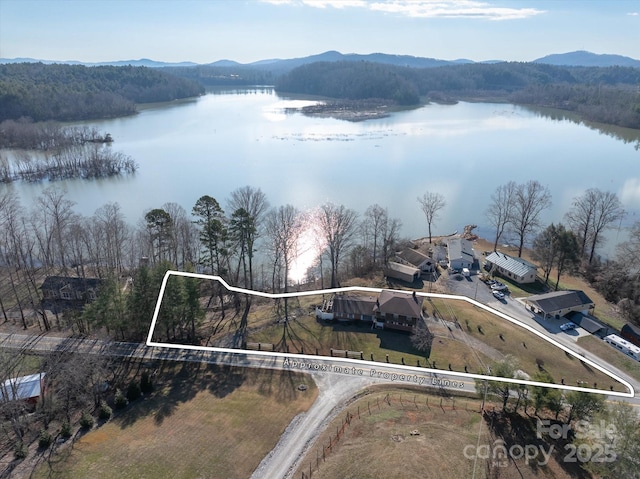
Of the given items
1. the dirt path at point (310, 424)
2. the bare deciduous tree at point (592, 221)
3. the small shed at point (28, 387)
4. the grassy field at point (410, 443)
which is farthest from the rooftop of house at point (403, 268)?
the small shed at point (28, 387)

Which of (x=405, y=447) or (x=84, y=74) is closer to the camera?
(x=405, y=447)

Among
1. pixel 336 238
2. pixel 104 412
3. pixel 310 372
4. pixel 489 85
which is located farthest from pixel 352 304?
pixel 489 85

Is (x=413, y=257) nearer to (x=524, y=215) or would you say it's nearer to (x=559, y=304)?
(x=559, y=304)

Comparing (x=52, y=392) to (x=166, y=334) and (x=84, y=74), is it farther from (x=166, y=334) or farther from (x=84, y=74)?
(x=84, y=74)

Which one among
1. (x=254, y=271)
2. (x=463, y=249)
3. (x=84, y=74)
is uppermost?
(x=84, y=74)

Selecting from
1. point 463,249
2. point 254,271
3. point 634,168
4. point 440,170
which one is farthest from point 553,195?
point 254,271

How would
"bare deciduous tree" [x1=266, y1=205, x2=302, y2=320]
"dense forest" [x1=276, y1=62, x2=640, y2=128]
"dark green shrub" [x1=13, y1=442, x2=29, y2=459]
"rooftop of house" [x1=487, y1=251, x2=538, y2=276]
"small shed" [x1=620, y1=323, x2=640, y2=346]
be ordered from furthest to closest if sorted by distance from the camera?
"dense forest" [x1=276, y1=62, x2=640, y2=128] → "rooftop of house" [x1=487, y1=251, x2=538, y2=276] → "bare deciduous tree" [x1=266, y1=205, x2=302, y2=320] → "small shed" [x1=620, y1=323, x2=640, y2=346] → "dark green shrub" [x1=13, y1=442, x2=29, y2=459]

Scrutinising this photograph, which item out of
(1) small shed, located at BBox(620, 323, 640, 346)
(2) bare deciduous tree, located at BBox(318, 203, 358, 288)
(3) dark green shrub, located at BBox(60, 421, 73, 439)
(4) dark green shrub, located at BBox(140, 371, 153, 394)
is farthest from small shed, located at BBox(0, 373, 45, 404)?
(1) small shed, located at BBox(620, 323, 640, 346)

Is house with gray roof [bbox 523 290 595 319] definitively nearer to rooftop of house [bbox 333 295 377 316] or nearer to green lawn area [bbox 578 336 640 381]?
green lawn area [bbox 578 336 640 381]
